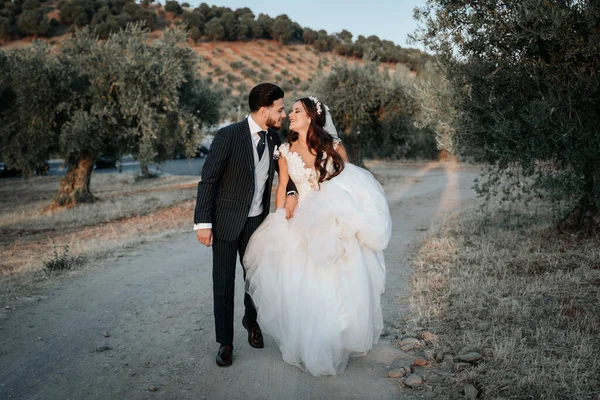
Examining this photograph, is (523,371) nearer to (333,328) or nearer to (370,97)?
(333,328)

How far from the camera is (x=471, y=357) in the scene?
13.7 ft

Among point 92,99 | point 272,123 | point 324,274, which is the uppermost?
point 92,99

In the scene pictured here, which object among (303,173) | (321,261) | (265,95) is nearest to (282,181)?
(303,173)

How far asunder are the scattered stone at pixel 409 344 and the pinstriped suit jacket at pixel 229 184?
6.00 feet

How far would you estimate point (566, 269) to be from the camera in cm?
676

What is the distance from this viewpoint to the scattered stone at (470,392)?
362cm

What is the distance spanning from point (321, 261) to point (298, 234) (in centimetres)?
31

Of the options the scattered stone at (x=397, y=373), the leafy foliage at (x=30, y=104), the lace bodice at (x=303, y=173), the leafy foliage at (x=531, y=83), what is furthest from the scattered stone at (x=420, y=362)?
the leafy foliage at (x=30, y=104)

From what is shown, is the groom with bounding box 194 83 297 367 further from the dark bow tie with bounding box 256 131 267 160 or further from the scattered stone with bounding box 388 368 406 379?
the scattered stone with bounding box 388 368 406 379

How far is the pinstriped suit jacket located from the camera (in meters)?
4.16

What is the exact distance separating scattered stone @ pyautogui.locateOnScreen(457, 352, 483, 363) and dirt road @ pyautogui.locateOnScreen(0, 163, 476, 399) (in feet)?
1.77

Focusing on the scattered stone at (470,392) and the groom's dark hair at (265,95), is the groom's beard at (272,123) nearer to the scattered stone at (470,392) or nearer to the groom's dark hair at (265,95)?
the groom's dark hair at (265,95)

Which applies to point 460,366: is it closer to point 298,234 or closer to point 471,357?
point 471,357

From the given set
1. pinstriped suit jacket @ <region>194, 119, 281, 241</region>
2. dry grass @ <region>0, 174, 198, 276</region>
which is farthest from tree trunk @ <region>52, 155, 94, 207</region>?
pinstriped suit jacket @ <region>194, 119, 281, 241</region>
